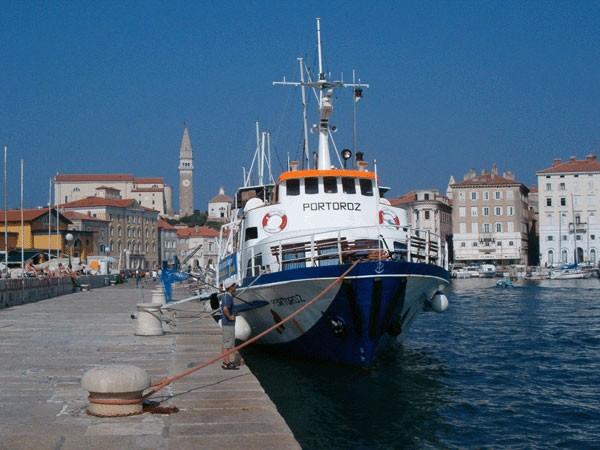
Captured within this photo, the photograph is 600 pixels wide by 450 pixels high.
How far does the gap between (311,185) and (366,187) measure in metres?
1.70

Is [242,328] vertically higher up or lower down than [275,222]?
lower down

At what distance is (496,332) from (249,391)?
72.8 feet

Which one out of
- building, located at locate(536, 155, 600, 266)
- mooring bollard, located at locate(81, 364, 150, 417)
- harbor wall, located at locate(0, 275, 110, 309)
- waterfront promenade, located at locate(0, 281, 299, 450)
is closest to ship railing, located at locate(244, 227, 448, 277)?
waterfront promenade, located at locate(0, 281, 299, 450)

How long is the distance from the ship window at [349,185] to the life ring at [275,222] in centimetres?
199

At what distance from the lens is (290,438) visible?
27.0 feet

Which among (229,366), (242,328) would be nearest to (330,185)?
(242,328)

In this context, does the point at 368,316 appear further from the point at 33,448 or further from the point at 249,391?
the point at 33,448

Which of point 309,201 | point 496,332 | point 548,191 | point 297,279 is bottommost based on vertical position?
point 496,332

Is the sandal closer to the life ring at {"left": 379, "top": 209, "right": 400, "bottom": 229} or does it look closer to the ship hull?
the ship hull

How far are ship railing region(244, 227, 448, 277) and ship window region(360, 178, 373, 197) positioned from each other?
1.57m

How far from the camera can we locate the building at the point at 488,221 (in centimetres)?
12369

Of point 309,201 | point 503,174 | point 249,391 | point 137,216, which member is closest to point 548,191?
point 503,174

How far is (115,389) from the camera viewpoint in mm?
8961

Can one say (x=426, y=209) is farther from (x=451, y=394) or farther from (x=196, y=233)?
(x=451, y=394)
